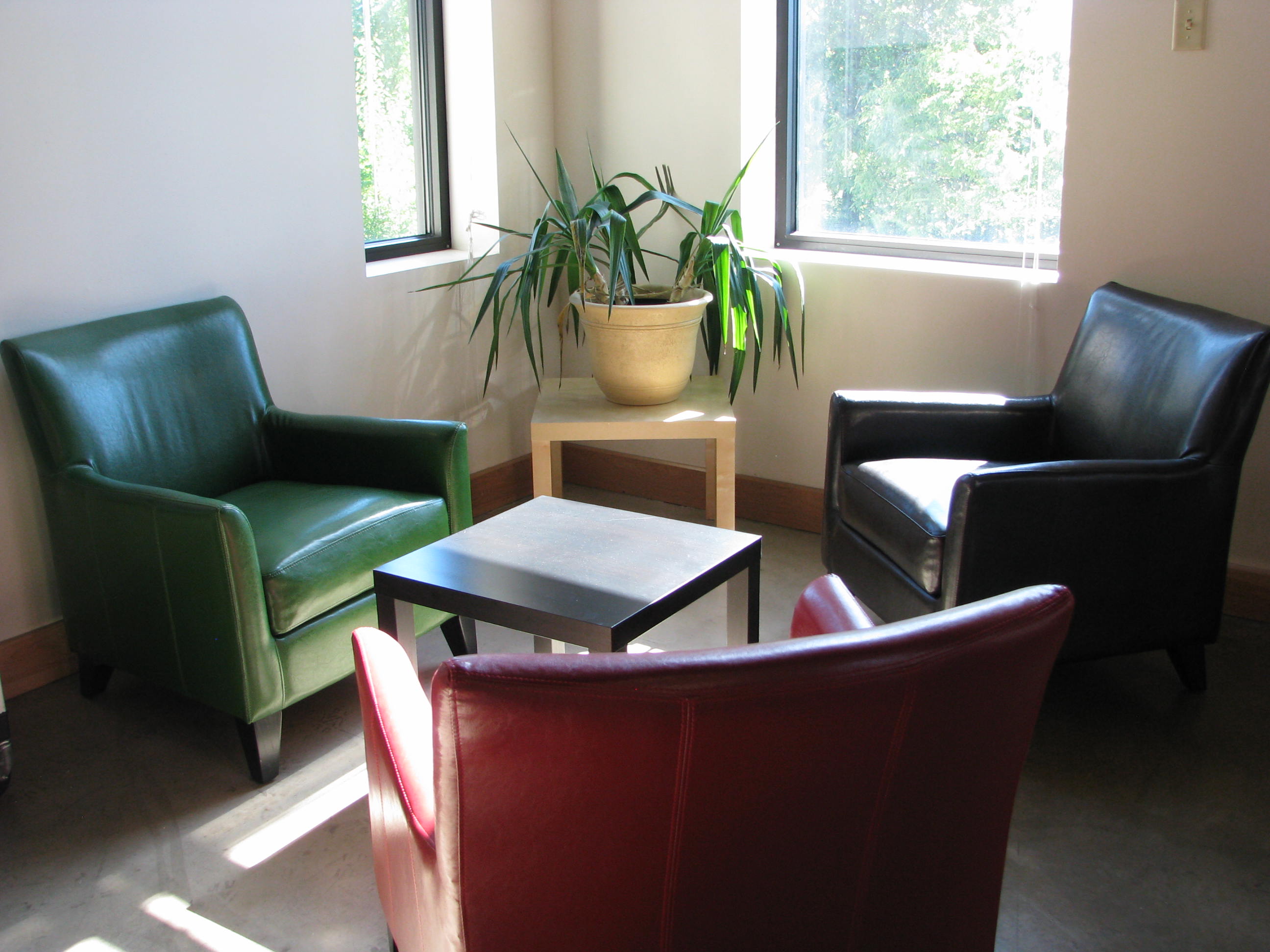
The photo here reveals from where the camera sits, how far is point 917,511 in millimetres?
2379

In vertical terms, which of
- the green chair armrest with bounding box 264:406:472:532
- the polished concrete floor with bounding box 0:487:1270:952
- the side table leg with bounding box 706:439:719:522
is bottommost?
the polished concrete floor with bounding box 0:487:1270:952

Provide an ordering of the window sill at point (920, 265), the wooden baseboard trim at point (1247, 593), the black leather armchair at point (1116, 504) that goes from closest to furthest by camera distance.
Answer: the black leather armchair at point (1116, 504) < the wooden baseboard trim at point (1247, 593) < the window sill at point (920, 265)

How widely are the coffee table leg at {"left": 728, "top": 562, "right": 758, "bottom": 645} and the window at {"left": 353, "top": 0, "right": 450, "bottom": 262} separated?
1796 mm

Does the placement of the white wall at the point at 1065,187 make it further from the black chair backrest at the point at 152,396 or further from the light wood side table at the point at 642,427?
the black chair backrest at the point at 152,396

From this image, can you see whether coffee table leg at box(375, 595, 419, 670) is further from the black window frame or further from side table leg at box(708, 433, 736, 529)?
the black window frame

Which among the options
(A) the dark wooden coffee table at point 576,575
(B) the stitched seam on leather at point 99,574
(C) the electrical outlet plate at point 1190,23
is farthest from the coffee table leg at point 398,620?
(C) the electrical outlet plate at point 1190,23

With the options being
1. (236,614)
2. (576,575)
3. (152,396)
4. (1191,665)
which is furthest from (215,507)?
(1191,665)

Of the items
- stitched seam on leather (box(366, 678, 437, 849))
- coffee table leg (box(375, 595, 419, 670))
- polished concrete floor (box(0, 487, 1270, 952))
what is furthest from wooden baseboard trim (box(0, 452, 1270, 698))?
stitched seam on leather (box(366, 678, 437, 849))

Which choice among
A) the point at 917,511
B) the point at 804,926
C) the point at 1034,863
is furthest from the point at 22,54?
the point at 1034,863

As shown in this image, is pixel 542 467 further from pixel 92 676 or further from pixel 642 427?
pixel 92 676

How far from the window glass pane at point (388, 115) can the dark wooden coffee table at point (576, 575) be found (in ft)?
5.24

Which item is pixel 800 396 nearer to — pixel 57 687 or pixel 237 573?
pixel 237 573

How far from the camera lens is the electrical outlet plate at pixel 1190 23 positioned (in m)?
2.62

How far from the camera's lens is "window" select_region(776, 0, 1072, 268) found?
3.06m
